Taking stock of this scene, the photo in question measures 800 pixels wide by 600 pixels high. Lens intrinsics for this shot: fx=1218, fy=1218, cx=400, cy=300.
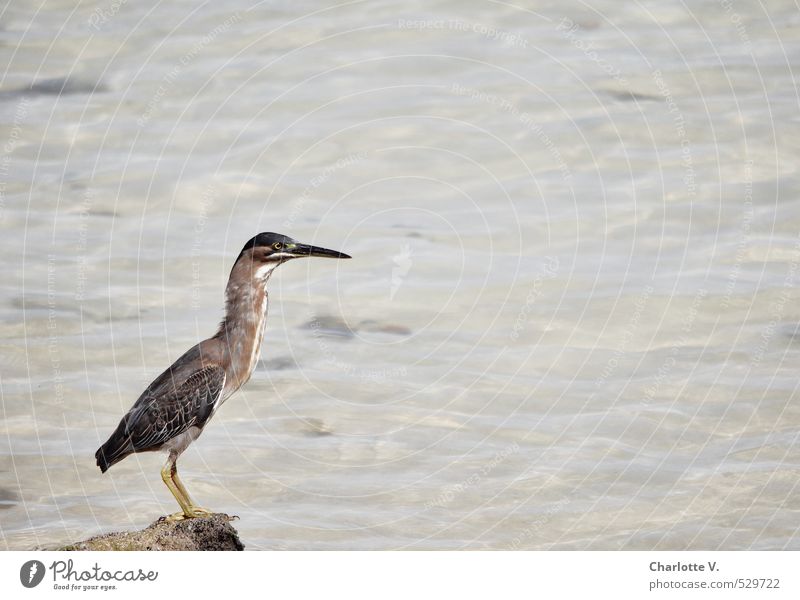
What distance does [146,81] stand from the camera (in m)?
21.4

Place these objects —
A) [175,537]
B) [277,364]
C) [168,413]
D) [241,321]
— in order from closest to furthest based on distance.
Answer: [175,537] < [168,413] < [241,321] < [277,364]

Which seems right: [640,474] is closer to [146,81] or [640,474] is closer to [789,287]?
[789,287]

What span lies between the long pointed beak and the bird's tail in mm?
2307

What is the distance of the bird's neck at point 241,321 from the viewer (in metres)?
11.3

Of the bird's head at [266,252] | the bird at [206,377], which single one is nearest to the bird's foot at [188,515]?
the bird at [206,377]

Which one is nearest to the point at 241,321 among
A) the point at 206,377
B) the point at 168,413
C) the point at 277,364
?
the point at 206,377

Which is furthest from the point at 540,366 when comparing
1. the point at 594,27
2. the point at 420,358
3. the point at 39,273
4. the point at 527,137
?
the point at 594,27

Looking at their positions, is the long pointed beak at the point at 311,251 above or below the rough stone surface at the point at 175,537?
above

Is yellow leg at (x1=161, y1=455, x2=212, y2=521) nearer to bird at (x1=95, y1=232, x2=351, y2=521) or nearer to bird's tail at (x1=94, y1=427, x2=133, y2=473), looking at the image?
bird at (x1=95, y1=232, x2=351, y2=521)

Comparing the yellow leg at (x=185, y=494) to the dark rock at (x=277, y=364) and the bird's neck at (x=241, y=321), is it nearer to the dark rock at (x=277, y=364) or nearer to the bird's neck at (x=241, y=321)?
the bird's neck at (x=241, y=321)

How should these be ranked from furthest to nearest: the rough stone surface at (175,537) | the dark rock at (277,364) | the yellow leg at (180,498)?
the dark rock at (277,364) → the yellow leg at (180,498) → the rough stone surface at (175,537)

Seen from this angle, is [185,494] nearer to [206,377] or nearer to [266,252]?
[206,377]

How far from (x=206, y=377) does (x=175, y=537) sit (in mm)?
1473

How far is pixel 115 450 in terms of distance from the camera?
443 inches
